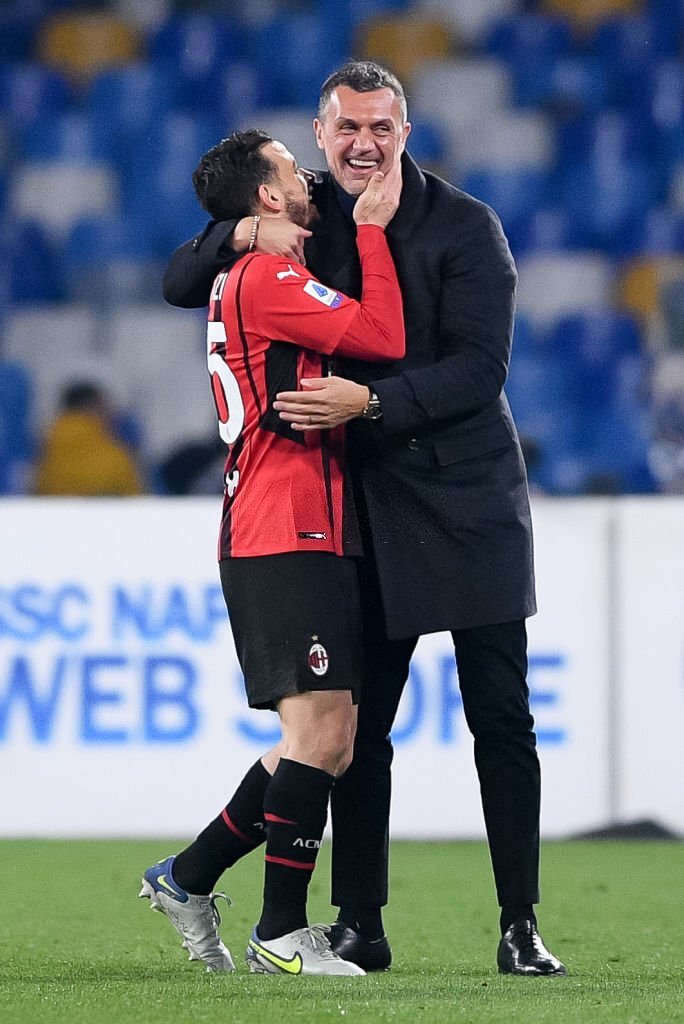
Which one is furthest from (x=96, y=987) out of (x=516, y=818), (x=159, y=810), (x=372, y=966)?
(x=159, y=810)

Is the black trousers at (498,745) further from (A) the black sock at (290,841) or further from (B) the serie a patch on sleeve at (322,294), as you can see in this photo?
(B) the serie a patch on sleeve at (322,294)

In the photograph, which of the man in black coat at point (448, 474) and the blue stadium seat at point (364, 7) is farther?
the blue stadium seat at point (364, 7)

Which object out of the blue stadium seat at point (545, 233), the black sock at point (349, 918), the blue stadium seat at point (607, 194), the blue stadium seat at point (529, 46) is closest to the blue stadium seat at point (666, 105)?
the blue stadium seat at point (607, 194)

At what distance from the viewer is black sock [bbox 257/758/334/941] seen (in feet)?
9.67

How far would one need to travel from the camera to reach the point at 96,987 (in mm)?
2736

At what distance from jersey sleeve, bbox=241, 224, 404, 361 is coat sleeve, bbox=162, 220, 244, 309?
0.13 meters

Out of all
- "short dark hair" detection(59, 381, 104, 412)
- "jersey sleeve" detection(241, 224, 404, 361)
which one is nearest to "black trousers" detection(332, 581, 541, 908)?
"jersey sleeve" detection(241, 224, 404, 361)

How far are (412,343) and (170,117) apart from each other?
18.3 ft

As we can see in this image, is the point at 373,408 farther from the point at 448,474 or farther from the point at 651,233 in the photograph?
the point at 651,233

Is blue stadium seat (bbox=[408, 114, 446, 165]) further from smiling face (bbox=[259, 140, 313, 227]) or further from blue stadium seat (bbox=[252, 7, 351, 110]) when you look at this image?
smiling face (bbox=[259, 140, 313, 227])

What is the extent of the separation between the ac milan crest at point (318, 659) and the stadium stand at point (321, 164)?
4.44 m

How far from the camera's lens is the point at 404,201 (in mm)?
3236

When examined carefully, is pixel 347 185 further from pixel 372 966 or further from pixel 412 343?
pixel 372 966

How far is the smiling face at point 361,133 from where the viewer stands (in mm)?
3164
